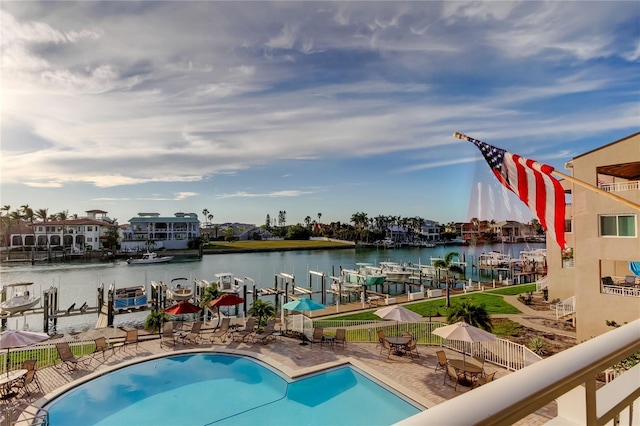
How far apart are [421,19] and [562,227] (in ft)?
27.8

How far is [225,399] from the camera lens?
12219 millimetres

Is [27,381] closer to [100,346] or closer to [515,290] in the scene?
[100,346]

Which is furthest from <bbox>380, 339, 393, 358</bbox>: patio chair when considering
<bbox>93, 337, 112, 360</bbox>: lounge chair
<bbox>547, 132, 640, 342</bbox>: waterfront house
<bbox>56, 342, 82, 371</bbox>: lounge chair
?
<bbox>56, 342, 82, 371</bbox>: lounge chair

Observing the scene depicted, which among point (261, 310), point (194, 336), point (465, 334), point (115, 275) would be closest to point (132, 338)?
point (194, 336)

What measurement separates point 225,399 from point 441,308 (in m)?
17.7

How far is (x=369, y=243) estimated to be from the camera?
123 metres

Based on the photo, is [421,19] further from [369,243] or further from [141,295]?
[369,243]

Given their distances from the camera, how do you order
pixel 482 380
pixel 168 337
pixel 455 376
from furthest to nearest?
pixel 168 337 → pixel 455 376 → pixel 482 380

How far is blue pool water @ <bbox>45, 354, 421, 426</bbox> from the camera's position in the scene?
10.8 meters

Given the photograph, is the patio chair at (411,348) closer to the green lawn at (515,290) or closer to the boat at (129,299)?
the green lawn at (515,290)

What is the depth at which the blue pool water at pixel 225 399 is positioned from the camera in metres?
10.8

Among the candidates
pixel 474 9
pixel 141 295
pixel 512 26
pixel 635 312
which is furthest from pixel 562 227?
pixel 141 295

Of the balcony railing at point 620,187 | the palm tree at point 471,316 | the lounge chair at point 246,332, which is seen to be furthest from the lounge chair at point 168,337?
the balcony railing at point 620,187

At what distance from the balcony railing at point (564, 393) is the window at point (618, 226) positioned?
17.6 meters
